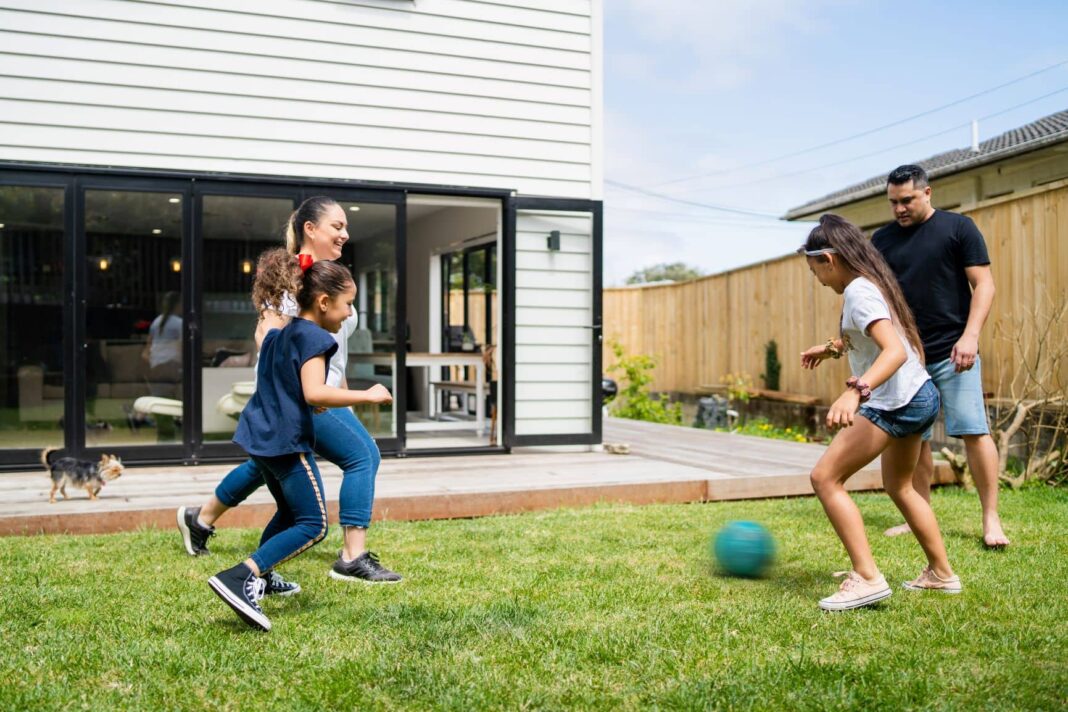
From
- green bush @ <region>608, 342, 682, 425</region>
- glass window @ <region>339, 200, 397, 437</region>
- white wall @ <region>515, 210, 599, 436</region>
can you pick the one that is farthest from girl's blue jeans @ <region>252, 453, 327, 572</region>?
green bush @ <region>608, 342, 682, 425</region>

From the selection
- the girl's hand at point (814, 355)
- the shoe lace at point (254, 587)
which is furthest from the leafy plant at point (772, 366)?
the shoe lace at point (254, 587)

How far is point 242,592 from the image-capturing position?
10.1 feet

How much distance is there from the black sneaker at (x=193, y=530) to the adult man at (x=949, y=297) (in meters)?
3.40

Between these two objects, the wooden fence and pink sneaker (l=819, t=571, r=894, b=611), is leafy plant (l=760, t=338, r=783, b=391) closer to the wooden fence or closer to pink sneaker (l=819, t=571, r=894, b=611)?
the wooden fence

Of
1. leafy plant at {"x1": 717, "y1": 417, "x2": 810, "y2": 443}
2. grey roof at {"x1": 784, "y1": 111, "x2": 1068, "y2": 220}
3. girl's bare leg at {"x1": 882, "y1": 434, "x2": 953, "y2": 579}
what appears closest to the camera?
girl's bare leg at {"x1": 882, "y1": 434, "x2": 953, "y2": 579}

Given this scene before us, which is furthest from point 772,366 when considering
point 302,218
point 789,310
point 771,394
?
point 302,218

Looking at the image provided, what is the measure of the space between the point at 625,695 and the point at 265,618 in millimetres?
1267

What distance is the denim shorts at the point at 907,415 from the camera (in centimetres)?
343

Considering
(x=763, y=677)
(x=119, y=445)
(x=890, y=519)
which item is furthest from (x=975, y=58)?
(x=763, y=677)

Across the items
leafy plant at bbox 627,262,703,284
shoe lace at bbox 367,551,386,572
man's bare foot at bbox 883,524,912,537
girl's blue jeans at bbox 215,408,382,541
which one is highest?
leafy plant at bbox 627,262,703,284

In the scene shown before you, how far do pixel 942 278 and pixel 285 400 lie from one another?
3187 mm

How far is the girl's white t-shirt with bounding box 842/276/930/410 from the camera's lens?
334cm

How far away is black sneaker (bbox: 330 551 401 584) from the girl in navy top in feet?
1.81

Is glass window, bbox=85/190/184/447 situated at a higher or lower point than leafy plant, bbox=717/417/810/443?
higher
